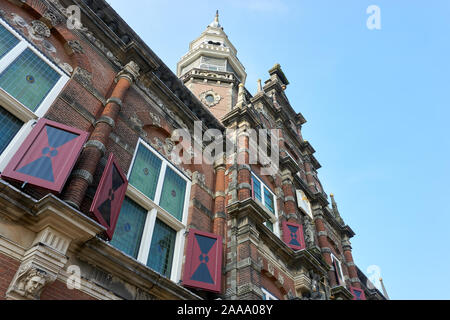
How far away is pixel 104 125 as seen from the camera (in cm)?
906

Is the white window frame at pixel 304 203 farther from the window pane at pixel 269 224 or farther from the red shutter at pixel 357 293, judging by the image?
the red shutter at pixel 357 293

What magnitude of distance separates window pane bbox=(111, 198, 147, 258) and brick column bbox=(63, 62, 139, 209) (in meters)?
1.52

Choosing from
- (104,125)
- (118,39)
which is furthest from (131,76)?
(104,125)

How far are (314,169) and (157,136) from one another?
14711mm

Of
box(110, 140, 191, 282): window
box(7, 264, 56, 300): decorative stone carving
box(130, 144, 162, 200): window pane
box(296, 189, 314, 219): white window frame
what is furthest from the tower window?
box(7, 264, 56, 300): decorative stone carving

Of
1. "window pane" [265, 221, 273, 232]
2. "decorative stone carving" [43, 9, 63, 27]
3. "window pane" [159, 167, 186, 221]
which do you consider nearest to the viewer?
"decorative stone carving" [43, 9, 63, 27]

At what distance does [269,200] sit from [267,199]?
0.58ft

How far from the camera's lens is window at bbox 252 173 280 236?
14281mm

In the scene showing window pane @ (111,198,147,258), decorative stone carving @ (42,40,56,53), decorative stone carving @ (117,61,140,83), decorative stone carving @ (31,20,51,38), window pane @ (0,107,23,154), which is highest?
decorative stone carving @ (117,61,140,83)

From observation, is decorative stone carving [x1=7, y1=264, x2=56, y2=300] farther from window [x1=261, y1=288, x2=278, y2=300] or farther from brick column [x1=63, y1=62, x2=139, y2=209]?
window [x1=261, y1=288, x2=278, y2=300]

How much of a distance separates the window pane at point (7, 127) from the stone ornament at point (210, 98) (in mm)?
14684

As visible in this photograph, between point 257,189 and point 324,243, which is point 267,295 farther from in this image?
point 324,243

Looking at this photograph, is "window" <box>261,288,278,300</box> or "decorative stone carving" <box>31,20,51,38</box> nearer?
"decorative stone carving" <box>31,20,51,38</box>
